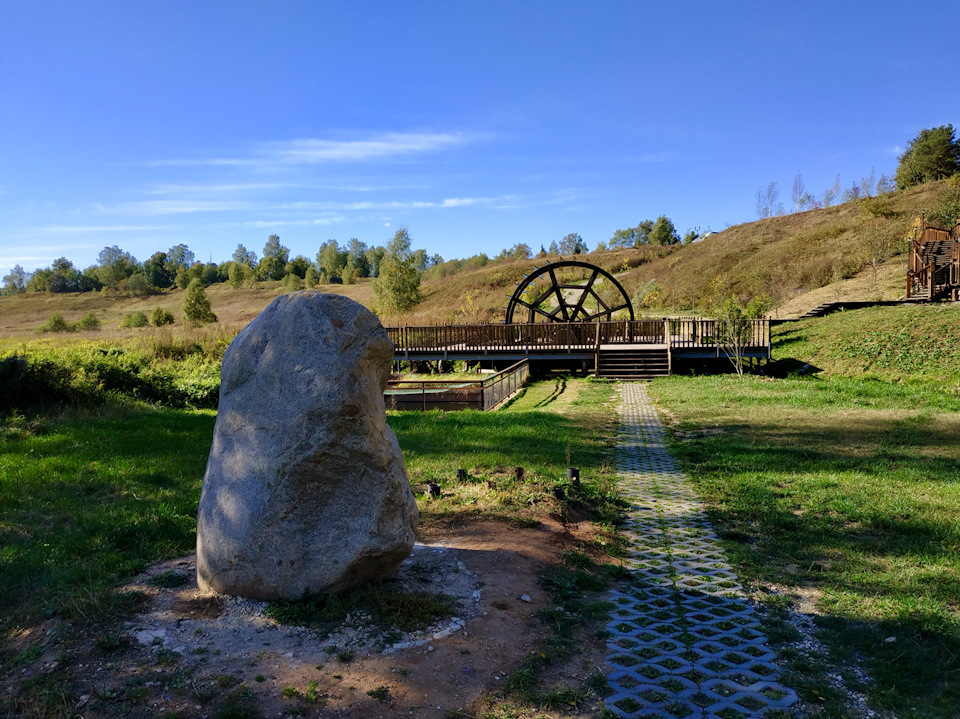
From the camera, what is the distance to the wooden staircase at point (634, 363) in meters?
23.6

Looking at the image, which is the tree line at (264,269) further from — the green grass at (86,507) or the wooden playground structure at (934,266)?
the green grass at (86,507)

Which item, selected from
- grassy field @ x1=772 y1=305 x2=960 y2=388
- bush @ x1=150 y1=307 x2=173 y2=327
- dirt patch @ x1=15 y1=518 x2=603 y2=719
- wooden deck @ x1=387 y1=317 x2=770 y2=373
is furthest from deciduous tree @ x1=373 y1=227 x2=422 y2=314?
dirt patch @ x1=15 y1=518 x2=603 y2=719

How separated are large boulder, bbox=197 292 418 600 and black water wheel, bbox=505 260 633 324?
24881 mm

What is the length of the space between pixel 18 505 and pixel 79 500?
21.6 inches

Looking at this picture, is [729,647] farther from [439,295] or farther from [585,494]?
[439,295]

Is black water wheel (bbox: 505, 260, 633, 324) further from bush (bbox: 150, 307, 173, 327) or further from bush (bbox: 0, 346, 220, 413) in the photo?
bush (bbox: 150, 307, 173, 327)

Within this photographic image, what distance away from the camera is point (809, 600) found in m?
4.93

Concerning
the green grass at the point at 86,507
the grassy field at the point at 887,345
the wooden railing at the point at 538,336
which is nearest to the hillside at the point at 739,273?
the grassy field at the point at 887,345

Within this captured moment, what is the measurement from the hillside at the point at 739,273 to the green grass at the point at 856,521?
23.6 meters

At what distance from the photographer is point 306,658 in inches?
152

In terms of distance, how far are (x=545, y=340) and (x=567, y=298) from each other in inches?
1119

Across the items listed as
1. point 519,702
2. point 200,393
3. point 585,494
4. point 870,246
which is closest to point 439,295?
point 870,246

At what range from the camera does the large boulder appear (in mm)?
4363

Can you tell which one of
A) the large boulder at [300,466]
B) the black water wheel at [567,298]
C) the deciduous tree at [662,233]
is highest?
the deciduous tree at [662,233]
